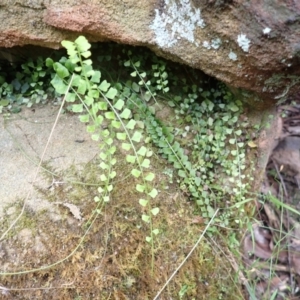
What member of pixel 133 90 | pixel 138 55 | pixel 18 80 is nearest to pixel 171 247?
pixel 133 90

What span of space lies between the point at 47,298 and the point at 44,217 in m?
0.30

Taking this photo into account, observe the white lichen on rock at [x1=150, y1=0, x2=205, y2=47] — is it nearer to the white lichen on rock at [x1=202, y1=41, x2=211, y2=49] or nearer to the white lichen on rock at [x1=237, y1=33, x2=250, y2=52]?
the white lichen on rock at [x1=202, y1=41, x2=211, y2=49]

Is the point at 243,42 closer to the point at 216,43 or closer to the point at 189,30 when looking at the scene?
the point at 216,43

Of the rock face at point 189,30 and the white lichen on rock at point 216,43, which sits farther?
the white lichen on rock at point 216,43

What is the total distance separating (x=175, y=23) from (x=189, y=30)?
2.4 inches

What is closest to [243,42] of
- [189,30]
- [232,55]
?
[232,55]

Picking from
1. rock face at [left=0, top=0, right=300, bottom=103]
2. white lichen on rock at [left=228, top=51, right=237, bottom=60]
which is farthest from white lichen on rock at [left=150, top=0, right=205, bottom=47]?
white lichen on rock at [left=228, top=51, right=237, bottom=60]

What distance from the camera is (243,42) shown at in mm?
1494

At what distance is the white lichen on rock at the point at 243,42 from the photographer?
148cm

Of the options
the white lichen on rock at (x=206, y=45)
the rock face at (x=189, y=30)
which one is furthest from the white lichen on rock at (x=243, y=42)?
the white lichen on rock at (x=206, y=45)

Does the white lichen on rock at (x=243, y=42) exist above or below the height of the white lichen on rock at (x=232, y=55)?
above

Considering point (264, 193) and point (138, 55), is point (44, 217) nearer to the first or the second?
point (138, 55)

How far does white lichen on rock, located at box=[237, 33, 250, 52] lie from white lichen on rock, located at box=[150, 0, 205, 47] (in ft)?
0.50

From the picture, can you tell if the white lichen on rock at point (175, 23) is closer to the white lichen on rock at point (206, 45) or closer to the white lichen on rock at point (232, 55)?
the white lichen on rock at point (206, 45)
